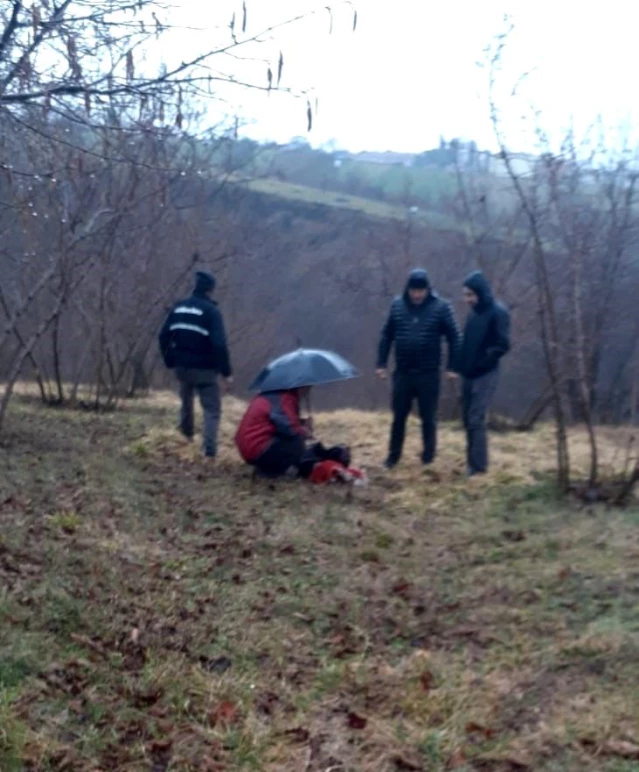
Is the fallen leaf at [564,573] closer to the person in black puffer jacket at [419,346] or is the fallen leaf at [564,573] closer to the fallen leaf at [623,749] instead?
the fallen leaf at [623,749]

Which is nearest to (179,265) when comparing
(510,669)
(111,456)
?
(111,456)

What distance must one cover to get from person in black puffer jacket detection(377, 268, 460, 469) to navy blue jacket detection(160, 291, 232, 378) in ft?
4.66

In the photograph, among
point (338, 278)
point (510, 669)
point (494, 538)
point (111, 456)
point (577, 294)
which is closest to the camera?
point (510, 669)

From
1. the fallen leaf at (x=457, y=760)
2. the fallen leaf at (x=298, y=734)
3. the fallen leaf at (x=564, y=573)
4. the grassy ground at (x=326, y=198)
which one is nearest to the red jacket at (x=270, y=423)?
the fallen leaf at (x=564, y=573)

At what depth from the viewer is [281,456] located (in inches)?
388

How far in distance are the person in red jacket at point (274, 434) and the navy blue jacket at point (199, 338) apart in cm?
106

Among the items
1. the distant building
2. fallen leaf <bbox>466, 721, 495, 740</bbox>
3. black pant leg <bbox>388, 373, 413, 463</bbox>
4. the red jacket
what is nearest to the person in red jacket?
the red jacket

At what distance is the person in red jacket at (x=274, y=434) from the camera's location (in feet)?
32.2

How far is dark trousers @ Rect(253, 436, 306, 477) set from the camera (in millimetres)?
9812

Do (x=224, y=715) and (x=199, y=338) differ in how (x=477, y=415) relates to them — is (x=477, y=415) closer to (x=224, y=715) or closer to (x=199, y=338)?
(x=199, y=338)

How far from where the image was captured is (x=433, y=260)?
19062 millimetres

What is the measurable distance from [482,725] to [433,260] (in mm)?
14513

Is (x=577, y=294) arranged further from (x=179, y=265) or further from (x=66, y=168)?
(x=179, y=265)

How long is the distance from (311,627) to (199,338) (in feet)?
16.4
